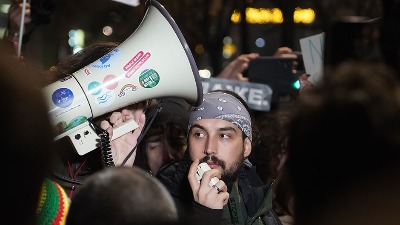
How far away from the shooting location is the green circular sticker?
336 cm

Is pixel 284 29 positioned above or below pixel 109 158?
below

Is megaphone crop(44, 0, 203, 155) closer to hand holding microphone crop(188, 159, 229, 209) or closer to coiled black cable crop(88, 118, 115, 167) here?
coiled black cable crop(88, 118, 115, 167)

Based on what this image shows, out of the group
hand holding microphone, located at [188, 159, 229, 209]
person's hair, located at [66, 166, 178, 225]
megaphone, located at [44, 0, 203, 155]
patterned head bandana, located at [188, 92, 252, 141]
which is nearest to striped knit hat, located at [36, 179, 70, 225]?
person's hair, located at [66, 166, 178, 225]

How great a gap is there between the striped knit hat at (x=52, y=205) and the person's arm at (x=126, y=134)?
103 centimetres

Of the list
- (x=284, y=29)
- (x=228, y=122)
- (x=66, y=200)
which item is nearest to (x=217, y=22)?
(x=284, y=29)

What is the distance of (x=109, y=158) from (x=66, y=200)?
0.90 m

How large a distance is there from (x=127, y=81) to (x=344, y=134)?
77.1 inches

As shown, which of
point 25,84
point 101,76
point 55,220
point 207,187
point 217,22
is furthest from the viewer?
point 217,22

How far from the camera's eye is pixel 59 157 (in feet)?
11.1

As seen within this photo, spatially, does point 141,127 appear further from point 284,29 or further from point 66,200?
point 284,29

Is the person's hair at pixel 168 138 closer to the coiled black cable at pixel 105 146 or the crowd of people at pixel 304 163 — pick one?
the coiled black cable at pixel 105 146

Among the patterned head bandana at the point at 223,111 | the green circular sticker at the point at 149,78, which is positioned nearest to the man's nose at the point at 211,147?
the patterned head bandana at the point at 223,111

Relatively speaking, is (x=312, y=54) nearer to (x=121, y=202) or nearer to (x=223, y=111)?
(x=223, y=111)

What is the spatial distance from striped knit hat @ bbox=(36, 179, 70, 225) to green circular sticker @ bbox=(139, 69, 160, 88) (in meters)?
0.98
